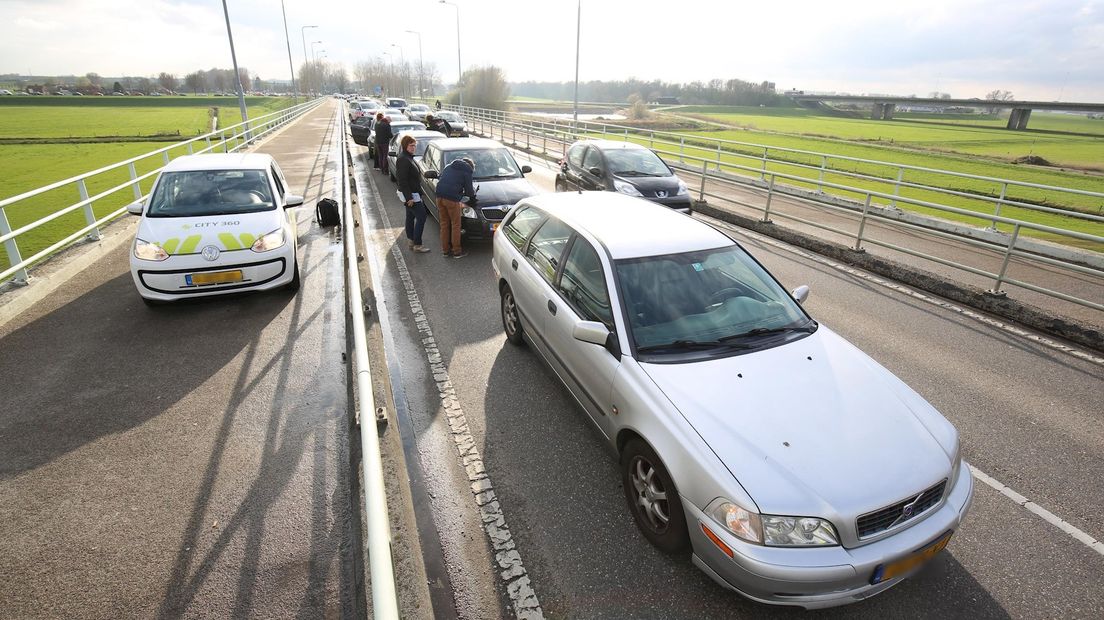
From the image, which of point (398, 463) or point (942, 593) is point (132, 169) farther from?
point (942, 593)

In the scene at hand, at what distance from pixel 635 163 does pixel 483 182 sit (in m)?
3.81

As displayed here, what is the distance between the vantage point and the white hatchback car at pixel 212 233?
5.95 metres

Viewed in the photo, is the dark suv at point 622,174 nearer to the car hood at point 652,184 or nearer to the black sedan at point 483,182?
the car hood at point 652,184

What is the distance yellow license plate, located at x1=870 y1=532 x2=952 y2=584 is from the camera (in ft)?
8.14

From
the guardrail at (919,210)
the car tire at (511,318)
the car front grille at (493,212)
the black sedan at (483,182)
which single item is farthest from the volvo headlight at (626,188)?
the car tire at (511,318)

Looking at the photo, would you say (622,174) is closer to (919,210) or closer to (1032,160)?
(919,210)

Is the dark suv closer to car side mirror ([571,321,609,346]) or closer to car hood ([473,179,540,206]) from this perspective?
car hood ([473,179,540,206])

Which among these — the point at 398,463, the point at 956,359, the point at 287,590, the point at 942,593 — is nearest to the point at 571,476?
the point at 398,463

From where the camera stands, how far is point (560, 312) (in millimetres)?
4160

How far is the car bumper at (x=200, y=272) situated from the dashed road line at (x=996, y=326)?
6.97m

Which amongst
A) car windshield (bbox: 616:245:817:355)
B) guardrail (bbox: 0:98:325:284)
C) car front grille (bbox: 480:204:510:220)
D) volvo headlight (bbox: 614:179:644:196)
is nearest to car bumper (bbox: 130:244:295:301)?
guardrail (bbox: 0:98:325:284)

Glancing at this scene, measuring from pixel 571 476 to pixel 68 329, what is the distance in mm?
5763

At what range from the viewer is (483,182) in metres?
9.72

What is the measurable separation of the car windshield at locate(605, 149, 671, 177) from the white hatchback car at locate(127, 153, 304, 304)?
6.60m
